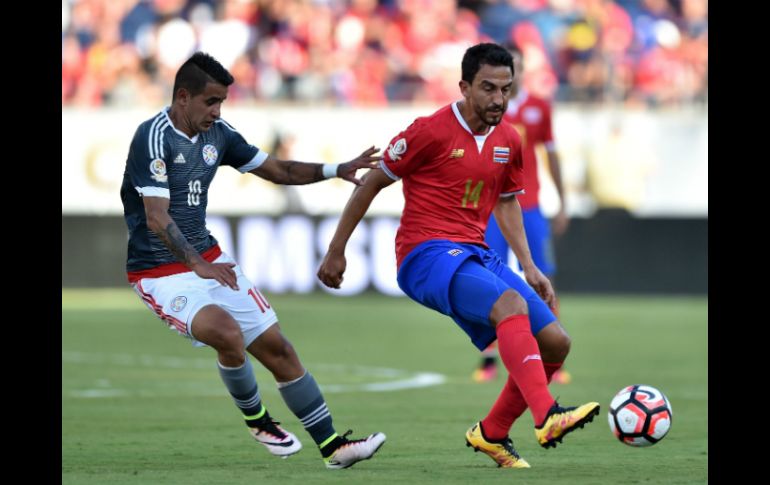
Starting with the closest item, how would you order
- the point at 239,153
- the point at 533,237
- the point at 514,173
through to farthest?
the point at 514,173
the point at 239,153
the point at 533,237

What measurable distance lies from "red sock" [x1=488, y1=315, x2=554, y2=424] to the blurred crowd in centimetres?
1482

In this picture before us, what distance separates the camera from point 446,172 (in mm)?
7773

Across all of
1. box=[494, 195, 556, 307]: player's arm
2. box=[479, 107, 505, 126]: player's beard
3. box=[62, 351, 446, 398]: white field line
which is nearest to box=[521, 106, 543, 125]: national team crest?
box=[62, 351, 446, 398]: white field line

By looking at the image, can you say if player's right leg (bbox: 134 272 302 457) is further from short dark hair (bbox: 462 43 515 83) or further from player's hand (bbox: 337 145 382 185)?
short dark hair (bbox: 462 43 515 83)

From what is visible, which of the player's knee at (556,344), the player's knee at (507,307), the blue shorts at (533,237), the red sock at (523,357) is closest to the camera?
the red sock at (523,357)

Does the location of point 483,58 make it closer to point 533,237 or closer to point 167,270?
point 167,270

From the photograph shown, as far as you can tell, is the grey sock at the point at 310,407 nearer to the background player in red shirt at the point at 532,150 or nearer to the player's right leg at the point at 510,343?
the player's right leg at the point at 510,343

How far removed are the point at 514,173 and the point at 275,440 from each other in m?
1.95

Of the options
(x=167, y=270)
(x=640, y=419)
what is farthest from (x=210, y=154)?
(x=640, y=419)

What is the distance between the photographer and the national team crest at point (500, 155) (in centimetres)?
783

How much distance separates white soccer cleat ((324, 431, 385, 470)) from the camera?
7.53 meters

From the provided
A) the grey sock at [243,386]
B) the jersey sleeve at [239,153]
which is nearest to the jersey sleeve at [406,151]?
the jersey sleeve at [239,153]

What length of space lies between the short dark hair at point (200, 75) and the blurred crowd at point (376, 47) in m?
14.5
